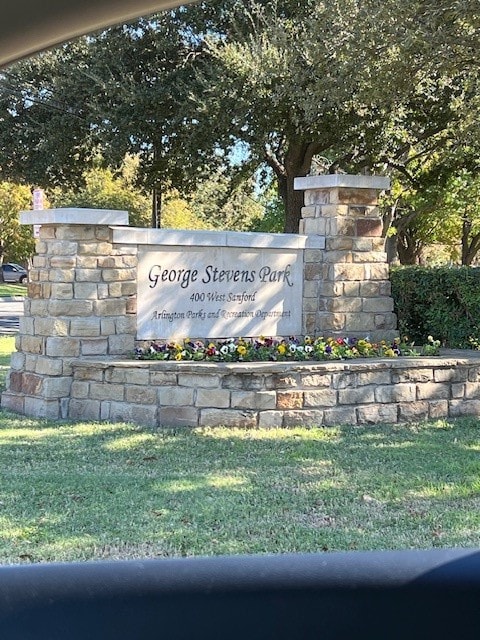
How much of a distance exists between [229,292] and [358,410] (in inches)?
76.9

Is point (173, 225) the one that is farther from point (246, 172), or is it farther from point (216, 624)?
point (216, 624)

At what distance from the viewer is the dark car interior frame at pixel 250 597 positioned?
49.6 inches

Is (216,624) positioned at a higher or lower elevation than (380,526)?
higher

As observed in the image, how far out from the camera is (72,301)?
26.0 ft

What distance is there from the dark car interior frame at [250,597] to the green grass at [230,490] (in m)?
2.93

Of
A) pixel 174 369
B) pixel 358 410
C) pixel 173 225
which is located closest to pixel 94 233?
pixel 174 369

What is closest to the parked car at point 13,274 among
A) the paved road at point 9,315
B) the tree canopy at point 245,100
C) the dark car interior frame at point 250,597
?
the paved road at point 9,315

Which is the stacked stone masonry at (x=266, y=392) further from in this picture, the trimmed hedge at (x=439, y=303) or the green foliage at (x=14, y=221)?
the green foliage at (x=14, y=221)

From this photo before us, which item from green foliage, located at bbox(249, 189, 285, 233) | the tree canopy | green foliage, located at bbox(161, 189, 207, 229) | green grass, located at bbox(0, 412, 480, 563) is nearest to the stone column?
green grass, located at bbox(0, 412, 480, 563)

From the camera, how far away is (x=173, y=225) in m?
44.3

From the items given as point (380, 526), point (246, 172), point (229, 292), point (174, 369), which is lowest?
point (380, 526)

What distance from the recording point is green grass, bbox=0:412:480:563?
14.4 ft

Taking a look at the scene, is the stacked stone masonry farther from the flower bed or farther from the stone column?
the flower bed

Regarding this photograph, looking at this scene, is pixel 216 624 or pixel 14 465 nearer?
pixel 216 624
